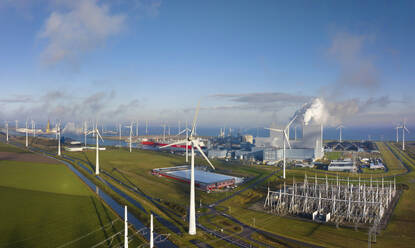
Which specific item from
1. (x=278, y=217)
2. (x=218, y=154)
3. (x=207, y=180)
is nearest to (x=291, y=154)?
(x=218, y=154)

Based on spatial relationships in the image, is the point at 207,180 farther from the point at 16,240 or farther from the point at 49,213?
the point at 16,240

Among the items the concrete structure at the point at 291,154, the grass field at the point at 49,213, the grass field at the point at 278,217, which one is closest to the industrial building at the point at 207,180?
the grass field at the point at 278,217

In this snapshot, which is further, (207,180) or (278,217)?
(207,180)

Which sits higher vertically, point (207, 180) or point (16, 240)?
point (16, 240)

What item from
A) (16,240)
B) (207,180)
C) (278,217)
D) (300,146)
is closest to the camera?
(16,240)

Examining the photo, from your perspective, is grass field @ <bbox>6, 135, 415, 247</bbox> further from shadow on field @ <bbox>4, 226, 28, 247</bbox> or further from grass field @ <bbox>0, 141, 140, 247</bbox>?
shadow on field @ <bbox>4, 226, 28, 247</bbox>

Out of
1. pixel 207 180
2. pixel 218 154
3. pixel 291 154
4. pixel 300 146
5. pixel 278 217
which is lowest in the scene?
pixel 278 217

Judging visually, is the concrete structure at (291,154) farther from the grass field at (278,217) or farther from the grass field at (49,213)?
the grass field at (49,213)

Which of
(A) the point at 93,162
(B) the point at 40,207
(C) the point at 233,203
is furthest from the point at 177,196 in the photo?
(A) the point at 93,162

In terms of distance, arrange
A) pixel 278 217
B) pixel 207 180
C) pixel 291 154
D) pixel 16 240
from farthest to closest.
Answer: pixel 291 154, pixel 207 180, pixel 278 217, pixel 16 240
